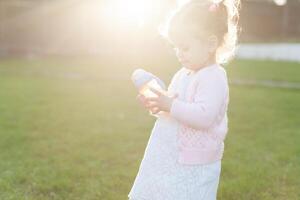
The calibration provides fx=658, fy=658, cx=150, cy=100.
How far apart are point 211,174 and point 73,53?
38.5 feet

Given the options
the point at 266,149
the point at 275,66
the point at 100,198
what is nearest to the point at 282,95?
the point at 266,149

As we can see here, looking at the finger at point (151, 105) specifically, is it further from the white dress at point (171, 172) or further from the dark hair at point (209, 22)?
the dark hair at point (209, 22)

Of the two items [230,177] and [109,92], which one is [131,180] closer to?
[230,177]

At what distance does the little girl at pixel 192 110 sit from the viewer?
2.92 meters

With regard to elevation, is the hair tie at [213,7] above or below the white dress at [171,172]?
above

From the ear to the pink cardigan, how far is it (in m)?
0.08

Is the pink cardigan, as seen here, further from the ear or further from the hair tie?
the hair tie

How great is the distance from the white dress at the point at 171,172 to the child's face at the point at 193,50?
7 cm

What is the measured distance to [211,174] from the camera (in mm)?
3043

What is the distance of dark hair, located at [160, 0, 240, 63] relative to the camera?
115 inches

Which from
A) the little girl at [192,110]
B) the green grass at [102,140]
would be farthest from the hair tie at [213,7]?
the green grass at [102,140]

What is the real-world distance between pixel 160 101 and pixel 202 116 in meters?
0.20

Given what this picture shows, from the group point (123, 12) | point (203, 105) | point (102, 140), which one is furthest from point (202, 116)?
point (123, 12)

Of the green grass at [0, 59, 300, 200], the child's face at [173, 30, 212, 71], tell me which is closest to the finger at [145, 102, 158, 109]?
the child's face at [173, 30, 212, 71]
